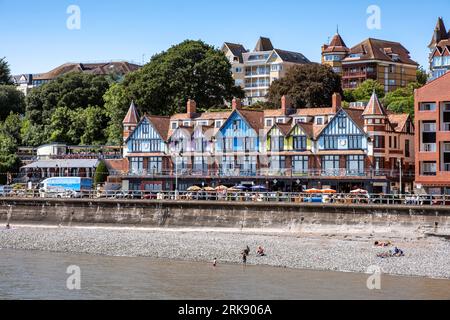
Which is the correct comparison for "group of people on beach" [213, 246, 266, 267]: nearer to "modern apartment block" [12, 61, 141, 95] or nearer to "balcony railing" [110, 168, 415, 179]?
"balcony railing" [110, 168, 415, 179]

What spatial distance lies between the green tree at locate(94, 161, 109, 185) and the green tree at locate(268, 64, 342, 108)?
24.1m

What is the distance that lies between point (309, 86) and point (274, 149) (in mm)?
22016

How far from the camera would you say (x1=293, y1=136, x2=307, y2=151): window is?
89625 mm

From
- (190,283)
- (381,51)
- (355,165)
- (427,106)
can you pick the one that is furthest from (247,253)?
(381,51)

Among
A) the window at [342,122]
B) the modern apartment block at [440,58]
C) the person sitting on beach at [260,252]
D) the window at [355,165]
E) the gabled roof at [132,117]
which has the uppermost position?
the modern apartment block at [440,58]

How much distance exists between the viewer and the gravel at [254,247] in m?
55.1

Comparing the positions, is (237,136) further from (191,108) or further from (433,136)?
(433,136)

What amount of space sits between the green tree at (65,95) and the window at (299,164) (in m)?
47.7

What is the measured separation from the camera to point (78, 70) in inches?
6422

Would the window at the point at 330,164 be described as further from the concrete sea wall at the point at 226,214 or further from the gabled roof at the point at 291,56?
the gabled roof at the point at 291,56

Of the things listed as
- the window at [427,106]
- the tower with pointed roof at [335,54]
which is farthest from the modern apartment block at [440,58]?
the window at [427,106]

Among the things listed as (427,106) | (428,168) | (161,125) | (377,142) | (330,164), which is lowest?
(428,168)
